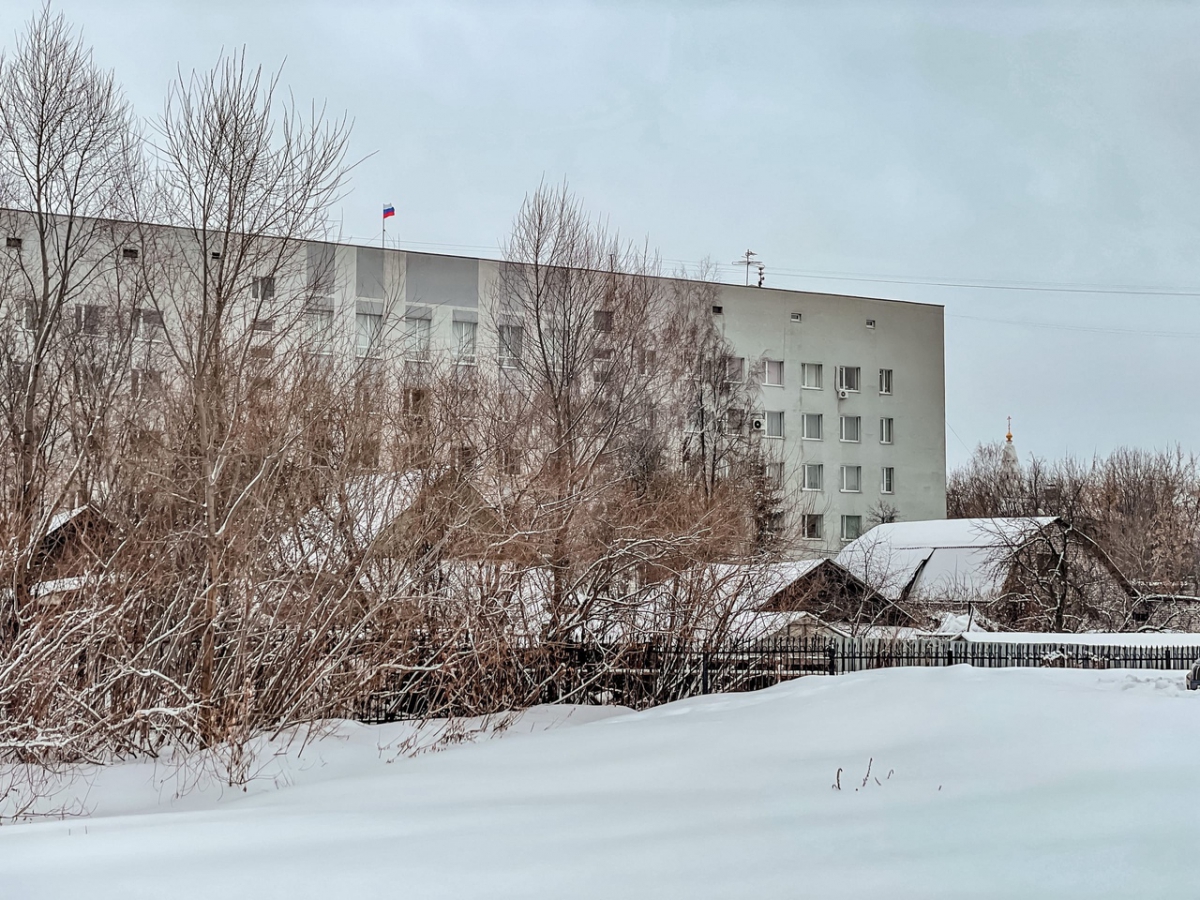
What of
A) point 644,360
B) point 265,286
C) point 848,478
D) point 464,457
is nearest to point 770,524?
point 644,360

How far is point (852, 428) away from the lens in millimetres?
43094

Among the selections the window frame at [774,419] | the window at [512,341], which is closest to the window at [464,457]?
the window at [512,341]

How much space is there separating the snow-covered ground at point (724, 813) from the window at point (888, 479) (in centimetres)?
3268

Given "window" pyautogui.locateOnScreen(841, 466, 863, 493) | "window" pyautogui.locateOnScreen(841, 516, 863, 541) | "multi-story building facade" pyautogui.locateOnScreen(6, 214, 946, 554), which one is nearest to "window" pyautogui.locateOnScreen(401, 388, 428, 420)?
"multi-story building facade" pyautogui.locateOnScreen(6, 214, 946, 554)

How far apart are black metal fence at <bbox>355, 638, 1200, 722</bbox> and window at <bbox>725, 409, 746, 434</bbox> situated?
1334 cm

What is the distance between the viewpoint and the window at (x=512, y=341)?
857 inches

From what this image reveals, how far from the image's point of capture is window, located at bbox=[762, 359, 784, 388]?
4209 cm

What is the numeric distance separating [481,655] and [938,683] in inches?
198

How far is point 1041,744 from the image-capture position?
338 inches

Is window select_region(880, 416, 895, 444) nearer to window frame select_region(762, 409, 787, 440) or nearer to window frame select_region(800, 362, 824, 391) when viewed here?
window frame select_region(800, 362, 824, 391)

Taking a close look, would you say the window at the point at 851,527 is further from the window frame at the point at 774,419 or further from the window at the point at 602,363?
the window at the point at 602,363

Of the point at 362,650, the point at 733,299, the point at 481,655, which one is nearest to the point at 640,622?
the point at 481,655

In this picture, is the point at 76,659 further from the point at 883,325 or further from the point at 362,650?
the point at 883,325

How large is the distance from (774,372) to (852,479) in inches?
204
